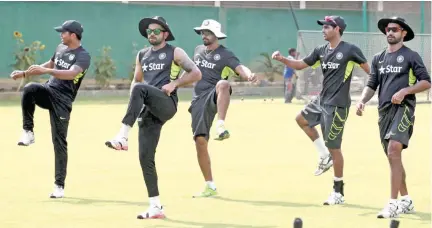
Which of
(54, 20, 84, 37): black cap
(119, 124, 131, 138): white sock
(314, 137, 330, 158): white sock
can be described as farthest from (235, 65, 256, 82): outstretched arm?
(119, 124, 131, 138): white sock

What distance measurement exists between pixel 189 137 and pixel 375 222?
10.5 meters

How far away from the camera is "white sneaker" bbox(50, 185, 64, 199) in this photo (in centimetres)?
1289

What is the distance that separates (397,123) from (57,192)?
4255 mm

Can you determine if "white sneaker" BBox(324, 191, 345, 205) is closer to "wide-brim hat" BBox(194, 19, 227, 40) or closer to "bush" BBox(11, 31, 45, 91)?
"wide-brim hat" BBox(194, 19, 227, 40)

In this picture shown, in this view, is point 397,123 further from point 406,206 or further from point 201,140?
point 201,140

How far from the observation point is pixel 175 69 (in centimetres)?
1147

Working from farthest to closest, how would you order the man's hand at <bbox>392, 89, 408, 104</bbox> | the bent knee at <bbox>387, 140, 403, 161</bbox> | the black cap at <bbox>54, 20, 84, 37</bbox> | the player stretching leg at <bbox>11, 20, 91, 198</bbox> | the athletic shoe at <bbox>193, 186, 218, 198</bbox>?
1. the athletic shoe at <bbox>193, 186, 218, 198</bbox>
2. the black cap at <bbox>54, 20, 84, 37</bbox>
3. the player stretching leg at <bbox>11, 20, 91, 198</bbox>
4. the bent knee at <bbox>387, 140, 403, 161</bbox>
5. the man's hand at <bbox>392, 89, 408, 104</bbox>

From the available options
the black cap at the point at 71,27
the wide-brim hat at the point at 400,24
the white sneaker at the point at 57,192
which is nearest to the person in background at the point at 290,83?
the black cap at the point at 71,27

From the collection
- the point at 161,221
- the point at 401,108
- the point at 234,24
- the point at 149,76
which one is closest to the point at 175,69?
the point at 149,76

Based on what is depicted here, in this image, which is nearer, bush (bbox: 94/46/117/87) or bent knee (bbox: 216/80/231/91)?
bent knee (bbox: 216/80/231/91)

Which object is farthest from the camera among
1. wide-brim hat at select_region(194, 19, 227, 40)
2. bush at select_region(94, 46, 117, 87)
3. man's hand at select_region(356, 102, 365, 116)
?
bush at select_region(94, 46, 117, 87)

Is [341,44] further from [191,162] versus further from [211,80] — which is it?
[191,162]

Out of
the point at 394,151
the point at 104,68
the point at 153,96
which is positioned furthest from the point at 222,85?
the point at 104,68

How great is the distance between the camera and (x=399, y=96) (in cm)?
1093
